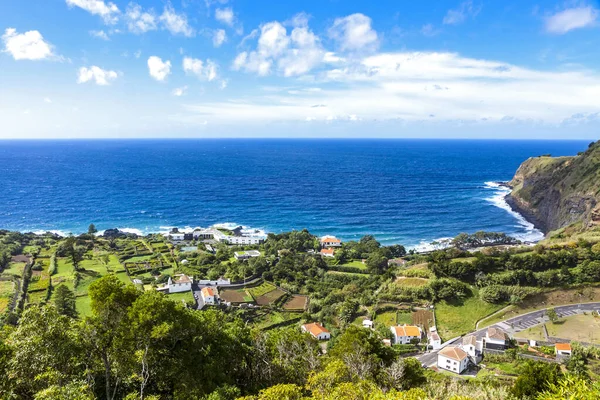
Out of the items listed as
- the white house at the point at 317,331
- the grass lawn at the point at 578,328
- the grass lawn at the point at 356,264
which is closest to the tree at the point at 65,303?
the white house at the point at 317,331

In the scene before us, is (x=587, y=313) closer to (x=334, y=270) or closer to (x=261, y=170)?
(x=334, y=270)

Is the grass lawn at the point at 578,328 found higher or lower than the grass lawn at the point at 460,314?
higher

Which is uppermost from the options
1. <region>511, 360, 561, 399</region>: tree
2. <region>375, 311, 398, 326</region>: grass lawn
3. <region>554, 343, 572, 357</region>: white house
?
<region>511, 360, 561, 399</region>: tree

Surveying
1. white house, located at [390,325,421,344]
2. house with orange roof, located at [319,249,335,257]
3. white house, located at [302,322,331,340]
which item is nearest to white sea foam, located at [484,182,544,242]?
house with orange roof, located at [319,249,335,257]

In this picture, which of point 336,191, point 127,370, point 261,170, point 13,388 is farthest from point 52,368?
point 261,170

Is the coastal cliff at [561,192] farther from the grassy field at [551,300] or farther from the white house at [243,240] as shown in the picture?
the white house at [243,240]

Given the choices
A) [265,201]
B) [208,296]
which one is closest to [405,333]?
[208,296]

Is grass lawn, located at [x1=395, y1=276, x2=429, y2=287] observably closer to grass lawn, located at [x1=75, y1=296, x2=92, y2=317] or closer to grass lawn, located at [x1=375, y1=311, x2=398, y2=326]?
grass lawn, located at [x1=375, y1=311, x2=398, y2=326]
